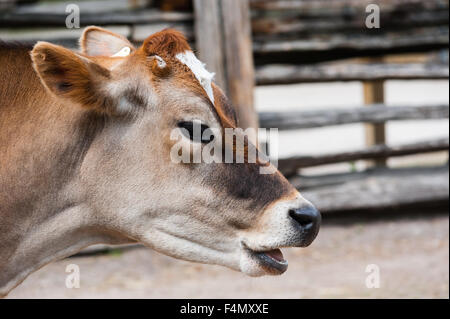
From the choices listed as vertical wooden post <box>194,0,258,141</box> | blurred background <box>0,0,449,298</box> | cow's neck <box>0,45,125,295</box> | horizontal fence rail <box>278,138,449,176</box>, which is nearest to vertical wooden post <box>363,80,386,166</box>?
blurred background <box>0,0,449,298</box>

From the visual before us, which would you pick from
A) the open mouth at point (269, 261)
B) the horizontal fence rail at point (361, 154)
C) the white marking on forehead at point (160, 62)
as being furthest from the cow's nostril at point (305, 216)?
the horizontal fence rail at point (361, 154)

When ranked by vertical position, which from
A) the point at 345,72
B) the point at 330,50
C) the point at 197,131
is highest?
the point at 197,131

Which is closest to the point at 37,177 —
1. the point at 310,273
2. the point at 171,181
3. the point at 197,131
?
the point at 171,181

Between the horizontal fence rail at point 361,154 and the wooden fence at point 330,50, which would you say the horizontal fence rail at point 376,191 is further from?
the horizontal fence rail at point 361,154

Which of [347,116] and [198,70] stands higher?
[198,70]

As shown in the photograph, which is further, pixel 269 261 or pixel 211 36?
pixel 211 36

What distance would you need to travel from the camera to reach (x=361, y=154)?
7328 millimetres

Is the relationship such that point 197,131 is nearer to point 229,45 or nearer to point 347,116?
point 229,45

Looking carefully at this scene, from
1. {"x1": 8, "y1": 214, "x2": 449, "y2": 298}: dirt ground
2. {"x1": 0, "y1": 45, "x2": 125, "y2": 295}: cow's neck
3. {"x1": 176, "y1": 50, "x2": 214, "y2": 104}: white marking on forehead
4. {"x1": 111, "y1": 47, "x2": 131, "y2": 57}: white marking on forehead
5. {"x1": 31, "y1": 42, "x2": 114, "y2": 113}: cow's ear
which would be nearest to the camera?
{"x1": 31, "y1": 42, "x2": 114, "y2": 113}: cow's ear

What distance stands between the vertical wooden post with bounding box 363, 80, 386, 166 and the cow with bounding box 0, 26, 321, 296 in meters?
6.21

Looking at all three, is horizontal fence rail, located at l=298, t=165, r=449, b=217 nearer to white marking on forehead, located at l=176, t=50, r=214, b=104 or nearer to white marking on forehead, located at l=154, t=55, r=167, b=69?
white marking on forehead, located at l=176, t=50, r=214, b=104

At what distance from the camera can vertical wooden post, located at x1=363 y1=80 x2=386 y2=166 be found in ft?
28.6

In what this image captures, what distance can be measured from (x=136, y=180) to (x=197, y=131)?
1.06 feet
